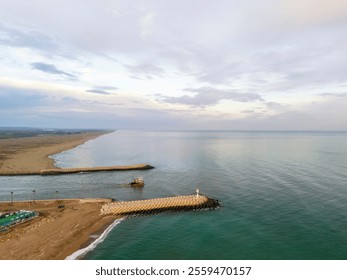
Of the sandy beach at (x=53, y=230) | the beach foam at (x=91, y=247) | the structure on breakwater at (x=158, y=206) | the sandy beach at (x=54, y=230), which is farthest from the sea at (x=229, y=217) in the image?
the sandy beach at (x=54, y=230)

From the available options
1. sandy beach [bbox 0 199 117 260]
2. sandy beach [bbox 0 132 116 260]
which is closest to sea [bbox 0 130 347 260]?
sandy beach [bbox 0 199 117 260]

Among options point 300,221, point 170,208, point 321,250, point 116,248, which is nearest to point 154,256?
point 116,248

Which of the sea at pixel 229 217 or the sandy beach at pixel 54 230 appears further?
the sea at pixel 229 217

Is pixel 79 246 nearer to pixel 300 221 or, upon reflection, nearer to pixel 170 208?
pixel 170 208

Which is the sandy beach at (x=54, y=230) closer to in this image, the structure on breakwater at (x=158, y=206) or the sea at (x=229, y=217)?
the structure on breakwater at (x=158, y=206)

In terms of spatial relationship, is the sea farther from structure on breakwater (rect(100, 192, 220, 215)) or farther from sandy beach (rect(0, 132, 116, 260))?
sandy beach (rect(0, 132, 116, 260))

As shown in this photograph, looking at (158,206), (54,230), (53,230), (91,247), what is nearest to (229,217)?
(158,206)

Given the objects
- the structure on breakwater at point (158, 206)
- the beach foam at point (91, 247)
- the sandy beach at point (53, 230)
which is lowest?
the beach foam at point (91, 247)
